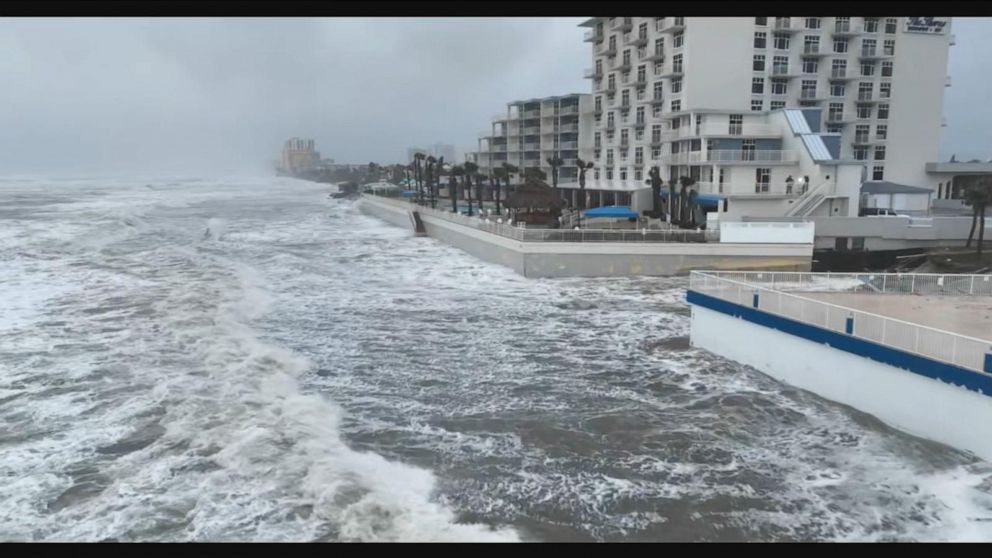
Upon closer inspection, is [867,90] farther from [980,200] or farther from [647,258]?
[647,258]

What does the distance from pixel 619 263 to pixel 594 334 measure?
1143 cm

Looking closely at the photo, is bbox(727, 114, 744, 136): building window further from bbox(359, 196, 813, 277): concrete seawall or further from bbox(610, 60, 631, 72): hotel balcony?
bbox(359, 196, 813, 277): concrete seawall

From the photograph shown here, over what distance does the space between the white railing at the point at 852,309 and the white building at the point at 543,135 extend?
47.7 metres

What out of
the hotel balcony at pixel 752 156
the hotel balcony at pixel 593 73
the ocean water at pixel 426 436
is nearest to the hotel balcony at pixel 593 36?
the hotel balcony at pixel 593 73

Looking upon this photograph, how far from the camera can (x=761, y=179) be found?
141 ft

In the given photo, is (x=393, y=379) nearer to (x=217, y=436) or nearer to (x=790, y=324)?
(x=217, y=436)

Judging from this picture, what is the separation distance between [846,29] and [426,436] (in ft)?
169

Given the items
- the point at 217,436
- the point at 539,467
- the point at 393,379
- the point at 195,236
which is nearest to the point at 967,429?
the point at 539,467

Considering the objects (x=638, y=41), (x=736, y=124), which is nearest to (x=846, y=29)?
(x=736, y=124)

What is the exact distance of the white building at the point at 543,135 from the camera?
218 ft

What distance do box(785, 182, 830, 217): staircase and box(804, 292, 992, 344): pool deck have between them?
24568 millimetres

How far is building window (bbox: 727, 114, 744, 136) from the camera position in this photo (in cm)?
4466

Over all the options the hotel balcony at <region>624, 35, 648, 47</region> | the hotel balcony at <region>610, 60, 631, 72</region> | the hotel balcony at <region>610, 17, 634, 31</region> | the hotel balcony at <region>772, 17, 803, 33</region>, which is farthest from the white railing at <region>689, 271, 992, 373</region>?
the hotel balcony at <region>610, 17, 634, 31</region>

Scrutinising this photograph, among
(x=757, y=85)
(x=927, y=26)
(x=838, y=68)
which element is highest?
(x=927, y=26)
